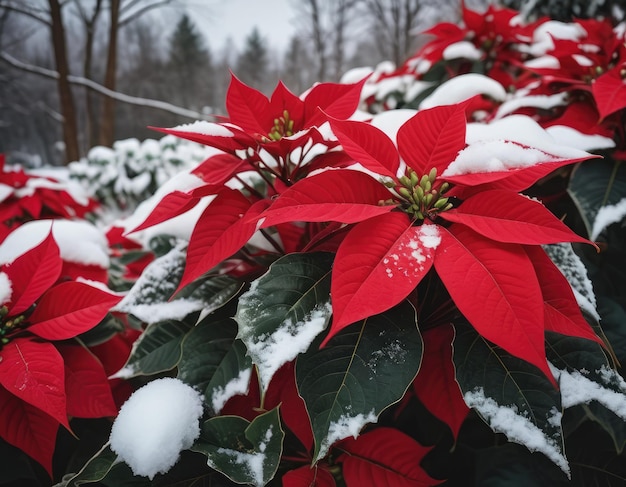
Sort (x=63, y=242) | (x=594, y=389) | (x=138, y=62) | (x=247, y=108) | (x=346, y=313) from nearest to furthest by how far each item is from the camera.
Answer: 1. (x=346, y=313)
2. (x=594, y=389)
3. (x=247, y=108)
4. (x=63, y=242)
5. (x=138, y=62)

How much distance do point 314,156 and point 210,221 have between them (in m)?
0.19

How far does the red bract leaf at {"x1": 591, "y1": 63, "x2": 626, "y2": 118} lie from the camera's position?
0.64 m

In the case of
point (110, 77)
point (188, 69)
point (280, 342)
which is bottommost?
point (188, 69)

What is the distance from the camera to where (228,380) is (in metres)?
0.52

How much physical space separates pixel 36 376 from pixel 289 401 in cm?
30

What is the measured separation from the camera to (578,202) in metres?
0.65

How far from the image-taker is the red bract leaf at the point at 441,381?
1.75ft

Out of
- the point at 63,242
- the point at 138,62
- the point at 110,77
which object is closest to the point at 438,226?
the point at 63,242

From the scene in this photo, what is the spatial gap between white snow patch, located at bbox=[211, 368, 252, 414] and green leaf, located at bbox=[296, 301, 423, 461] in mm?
92

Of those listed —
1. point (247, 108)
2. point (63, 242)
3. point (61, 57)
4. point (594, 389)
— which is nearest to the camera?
point (594, 389)

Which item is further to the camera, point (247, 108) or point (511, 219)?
point (247, 108)

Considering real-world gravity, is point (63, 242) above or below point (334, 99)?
below

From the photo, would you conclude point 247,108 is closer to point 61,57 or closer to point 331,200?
point 331,200

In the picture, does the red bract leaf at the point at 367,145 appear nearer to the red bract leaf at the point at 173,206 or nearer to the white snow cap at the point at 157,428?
the red bract leaf at the point at 173,206
